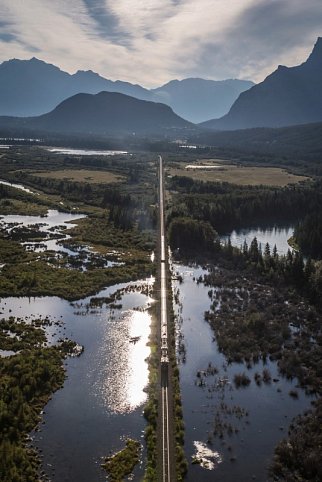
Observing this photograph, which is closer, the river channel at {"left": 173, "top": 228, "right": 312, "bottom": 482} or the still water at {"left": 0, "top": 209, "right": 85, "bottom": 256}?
the river channel at {"left": 173, "top": 228, "right": 312, "bottom": 482}

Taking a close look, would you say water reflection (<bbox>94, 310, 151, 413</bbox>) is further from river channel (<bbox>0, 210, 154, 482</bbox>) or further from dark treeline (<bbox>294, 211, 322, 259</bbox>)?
dark treeline (<bbox>294, 211, 322, 259</bbox>)

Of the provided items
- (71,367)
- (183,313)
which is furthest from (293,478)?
(183,313)

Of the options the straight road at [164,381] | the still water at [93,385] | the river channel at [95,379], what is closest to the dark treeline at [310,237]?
the straight road at [164,381]

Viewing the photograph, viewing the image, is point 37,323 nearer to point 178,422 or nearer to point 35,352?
point 35,352

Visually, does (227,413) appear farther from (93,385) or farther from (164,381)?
(93,385)

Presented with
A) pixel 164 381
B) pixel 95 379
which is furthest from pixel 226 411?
pixel 95 379

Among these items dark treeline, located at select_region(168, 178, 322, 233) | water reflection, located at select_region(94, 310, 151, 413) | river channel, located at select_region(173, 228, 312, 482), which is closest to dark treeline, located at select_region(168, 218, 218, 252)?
dark treeline, located at select_region(168, 178, 322, 233)
